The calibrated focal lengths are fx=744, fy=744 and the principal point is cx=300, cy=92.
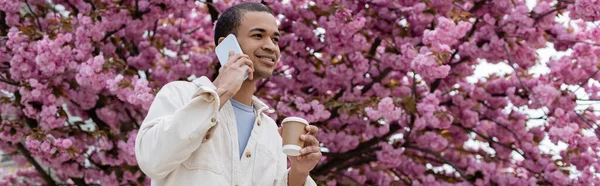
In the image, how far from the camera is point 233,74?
204 cm

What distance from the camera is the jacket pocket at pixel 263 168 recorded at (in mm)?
2221

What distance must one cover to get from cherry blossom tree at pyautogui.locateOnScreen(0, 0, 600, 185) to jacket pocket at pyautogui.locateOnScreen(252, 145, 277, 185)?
2.32 m

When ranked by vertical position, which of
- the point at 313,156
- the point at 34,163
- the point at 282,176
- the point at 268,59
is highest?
the point at 268,59

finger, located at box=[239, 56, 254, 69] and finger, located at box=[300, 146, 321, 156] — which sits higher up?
finger, located at box=[239, 56, 254, 69]

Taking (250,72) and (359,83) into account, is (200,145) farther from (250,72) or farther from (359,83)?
(359,83)

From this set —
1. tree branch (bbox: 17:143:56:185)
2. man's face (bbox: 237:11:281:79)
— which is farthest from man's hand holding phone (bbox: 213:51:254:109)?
tree branch (bbox: 17:143:56:185)

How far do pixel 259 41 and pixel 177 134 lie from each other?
0.46 m

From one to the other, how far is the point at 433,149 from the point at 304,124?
3715 mm

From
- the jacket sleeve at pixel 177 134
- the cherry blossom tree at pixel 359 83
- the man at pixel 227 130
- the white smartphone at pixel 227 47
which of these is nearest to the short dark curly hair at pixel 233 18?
the man at pixel 227 130

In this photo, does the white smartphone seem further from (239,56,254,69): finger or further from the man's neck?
the man's neck

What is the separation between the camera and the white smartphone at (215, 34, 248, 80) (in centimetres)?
216

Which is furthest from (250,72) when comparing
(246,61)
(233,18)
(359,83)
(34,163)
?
(34,163)

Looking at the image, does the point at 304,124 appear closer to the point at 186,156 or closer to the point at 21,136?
the point at 186,156

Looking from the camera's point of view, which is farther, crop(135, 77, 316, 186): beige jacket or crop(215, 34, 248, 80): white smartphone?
crop(215, 34, 248, 80): white smartphone
